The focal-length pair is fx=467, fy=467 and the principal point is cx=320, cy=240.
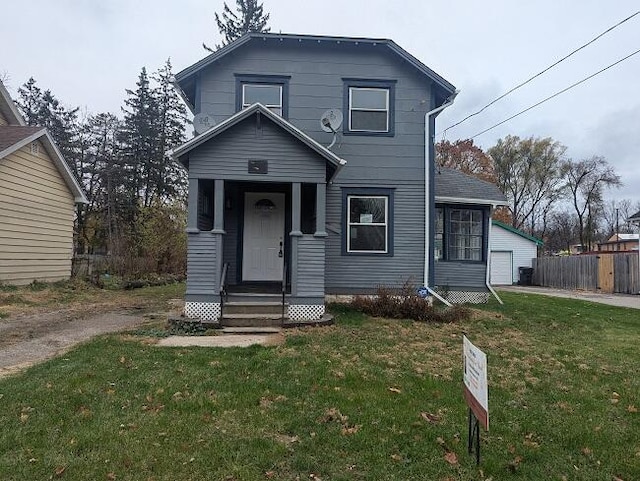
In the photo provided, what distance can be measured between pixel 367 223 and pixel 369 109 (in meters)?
2.74

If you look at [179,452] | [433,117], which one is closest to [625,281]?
[433,117]

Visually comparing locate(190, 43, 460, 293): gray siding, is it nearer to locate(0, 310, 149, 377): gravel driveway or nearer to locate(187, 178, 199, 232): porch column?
locate(187, 178, 199, 232): porch column

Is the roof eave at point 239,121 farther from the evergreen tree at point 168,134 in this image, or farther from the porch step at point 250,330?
the evergreen tree at point 168,134

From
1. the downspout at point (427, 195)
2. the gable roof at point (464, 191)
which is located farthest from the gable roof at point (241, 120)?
the gable roof at point (464, 191)

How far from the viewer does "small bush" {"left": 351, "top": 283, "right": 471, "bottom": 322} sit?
371 inches

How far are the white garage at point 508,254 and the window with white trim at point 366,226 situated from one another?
745 inches

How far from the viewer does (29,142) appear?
14141 millimetres

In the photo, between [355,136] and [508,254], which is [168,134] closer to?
[508,254]

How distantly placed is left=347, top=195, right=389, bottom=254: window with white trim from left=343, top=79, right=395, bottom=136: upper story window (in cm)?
168

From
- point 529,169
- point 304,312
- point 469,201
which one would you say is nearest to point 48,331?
point 304,312

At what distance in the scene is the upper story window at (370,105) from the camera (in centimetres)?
1112

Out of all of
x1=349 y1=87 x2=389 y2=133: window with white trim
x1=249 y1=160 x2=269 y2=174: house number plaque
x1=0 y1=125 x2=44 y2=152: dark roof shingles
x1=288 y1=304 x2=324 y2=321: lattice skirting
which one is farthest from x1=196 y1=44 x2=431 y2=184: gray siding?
x1=0 y1=125 x2=44 y2=152: dark roof shingles

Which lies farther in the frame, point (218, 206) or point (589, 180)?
point (589, 180)

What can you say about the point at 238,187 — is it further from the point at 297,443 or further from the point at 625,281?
the point at 625,281
